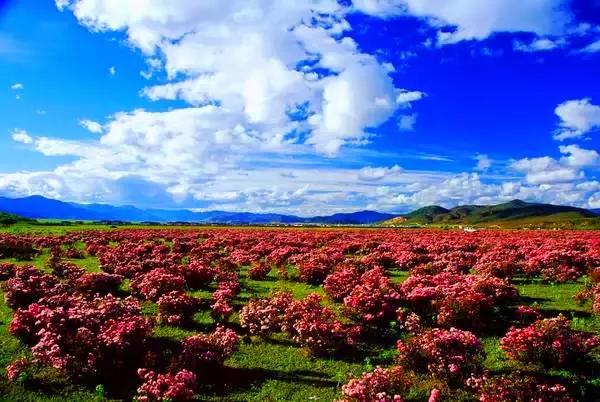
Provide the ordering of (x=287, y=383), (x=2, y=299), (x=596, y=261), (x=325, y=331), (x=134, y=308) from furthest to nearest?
(x=596, y=261), (x=2, y=299), (x=134, y=308), (x=325, y=331), (x=287, y=383)

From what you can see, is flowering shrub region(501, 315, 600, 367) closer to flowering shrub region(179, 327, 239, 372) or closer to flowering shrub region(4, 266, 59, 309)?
flowering shrub region(179, 327, 239, 372)

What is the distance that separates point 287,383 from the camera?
1289cm

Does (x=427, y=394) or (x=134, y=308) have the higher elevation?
(x=134, y=308)

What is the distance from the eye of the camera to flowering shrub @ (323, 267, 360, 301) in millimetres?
21656

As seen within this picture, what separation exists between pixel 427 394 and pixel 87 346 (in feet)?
30.4

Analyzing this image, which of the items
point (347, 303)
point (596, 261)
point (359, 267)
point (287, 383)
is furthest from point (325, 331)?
point (596, 261)

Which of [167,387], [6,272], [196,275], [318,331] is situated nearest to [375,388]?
[318,331]

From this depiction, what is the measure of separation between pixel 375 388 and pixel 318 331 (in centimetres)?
471

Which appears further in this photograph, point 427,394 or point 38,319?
point 38,319

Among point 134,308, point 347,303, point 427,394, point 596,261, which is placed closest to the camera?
point 427,394

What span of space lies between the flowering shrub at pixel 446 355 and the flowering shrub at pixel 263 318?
5.05m

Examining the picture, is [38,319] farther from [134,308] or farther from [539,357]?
[539,357]

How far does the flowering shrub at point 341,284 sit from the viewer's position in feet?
71.1

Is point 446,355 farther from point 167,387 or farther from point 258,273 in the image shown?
point 258,273
